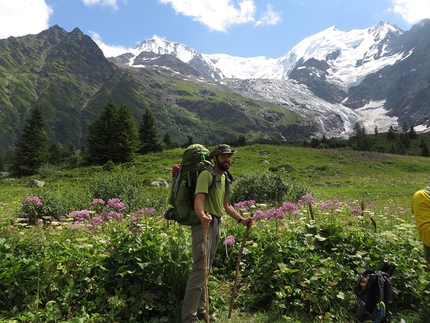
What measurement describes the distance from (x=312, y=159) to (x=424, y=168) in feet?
40.9

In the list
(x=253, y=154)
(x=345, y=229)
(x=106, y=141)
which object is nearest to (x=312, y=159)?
(x=253, y=154)

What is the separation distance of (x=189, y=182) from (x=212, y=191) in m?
0.42

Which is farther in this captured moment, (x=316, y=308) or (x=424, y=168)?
(x=424, y=168)

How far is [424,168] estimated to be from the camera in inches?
1318

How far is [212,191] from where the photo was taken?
4770 millimetres

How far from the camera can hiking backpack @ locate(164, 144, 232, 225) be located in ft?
15.2

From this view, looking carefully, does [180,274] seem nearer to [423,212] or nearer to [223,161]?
[223,161]

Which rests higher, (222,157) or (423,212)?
(222,157)

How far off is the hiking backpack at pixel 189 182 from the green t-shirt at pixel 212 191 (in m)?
0.09

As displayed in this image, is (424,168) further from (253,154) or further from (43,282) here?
(43,282)

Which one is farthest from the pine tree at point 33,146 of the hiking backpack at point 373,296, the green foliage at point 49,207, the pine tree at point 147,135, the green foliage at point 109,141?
the hiking backpack at point 373,296

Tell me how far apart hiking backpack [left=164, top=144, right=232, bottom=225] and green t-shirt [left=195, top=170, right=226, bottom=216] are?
0.30ft

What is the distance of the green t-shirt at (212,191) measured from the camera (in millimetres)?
4457

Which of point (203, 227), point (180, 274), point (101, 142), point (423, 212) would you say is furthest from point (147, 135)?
point (423, 212)
